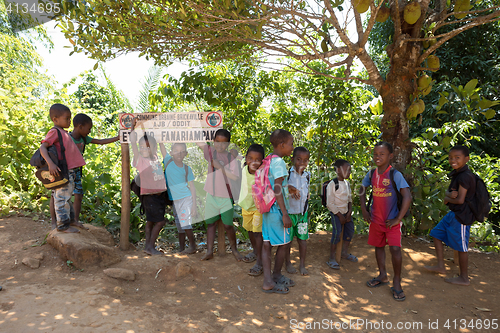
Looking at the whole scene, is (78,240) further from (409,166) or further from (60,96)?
(409,166)

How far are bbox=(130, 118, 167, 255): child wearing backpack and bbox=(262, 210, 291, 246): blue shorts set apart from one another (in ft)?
4.77

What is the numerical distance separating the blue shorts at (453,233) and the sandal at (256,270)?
212 centimetres

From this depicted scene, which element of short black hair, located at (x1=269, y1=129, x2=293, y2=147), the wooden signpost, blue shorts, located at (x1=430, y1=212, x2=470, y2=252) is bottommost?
blue shorts, located at (x1=430, y1=212, x2=470, y2=252)

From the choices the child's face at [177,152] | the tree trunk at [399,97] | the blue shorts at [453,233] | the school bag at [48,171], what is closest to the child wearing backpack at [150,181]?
the child's face at [177,152]

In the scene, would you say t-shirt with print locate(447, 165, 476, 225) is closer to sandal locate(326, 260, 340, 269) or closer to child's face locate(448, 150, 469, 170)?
child's face locate(448, 150, 469, 170)

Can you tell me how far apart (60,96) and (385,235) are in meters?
5.27

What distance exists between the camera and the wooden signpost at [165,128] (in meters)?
3.83

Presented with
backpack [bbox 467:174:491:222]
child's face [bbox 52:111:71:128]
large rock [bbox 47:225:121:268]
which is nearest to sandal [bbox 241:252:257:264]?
large rock [bbox 47:225:121:268]

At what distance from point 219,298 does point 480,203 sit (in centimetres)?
296

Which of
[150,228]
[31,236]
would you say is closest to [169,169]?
[150,228]

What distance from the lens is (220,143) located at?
153 inches

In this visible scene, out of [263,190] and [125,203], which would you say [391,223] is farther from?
[125,203]

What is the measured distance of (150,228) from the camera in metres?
4.02

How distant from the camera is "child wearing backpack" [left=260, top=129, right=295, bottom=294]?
3.11 meters
